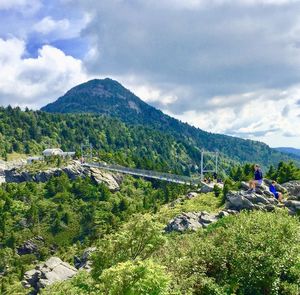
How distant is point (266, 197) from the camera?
153 feet

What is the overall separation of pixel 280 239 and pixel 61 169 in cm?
10648

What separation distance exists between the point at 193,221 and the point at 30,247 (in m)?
56.1

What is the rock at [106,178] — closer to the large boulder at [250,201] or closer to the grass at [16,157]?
the grass at [16,157]

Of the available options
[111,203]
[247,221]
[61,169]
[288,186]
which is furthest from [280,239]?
[61,169]

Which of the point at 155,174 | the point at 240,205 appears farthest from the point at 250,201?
the point at 155,174

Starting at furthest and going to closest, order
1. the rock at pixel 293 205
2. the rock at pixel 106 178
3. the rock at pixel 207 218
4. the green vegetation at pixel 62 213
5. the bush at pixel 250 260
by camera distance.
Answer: the rock at pixel 106 178
the green vegetation at pixel 62 213
the rock at pixel 207 218
the rock at pixel 293 205
the bush at pixel 250 260

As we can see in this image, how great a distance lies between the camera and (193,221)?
49.0 meters

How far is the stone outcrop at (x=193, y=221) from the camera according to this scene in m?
47.4

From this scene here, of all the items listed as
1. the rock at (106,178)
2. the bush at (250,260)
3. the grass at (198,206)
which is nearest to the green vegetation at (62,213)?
the rock at (106,178)

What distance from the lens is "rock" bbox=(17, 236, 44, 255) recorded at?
92.5 metres

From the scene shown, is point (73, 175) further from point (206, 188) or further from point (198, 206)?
point (198, 206)

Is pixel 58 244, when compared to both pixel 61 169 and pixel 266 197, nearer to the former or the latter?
pixel 61 169

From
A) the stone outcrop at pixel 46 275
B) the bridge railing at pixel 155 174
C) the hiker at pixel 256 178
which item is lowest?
the stone outcrop at pixel 46 275

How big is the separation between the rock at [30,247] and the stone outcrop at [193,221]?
52.5 meters
